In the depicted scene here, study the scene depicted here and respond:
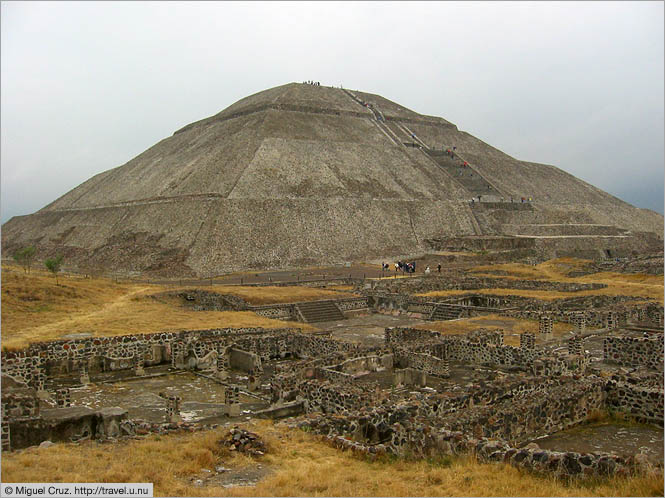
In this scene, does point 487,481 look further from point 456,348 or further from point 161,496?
point 456,348

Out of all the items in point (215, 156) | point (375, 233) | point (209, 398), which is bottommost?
point (209, 398)

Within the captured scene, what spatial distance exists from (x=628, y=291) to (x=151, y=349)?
2615cm

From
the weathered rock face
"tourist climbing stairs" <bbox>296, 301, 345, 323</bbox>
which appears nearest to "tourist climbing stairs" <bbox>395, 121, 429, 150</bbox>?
the weathered rock face

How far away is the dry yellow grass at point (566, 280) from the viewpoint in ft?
107

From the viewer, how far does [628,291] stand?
3309cm

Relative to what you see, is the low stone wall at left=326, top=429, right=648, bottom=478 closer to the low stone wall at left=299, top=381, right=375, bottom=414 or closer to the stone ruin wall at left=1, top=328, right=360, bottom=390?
the low stone wall at left=299, top=381, right=375, bottom=414

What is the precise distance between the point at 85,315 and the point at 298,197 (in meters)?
41.8

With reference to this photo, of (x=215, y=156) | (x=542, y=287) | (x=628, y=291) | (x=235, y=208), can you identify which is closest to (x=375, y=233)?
(x=235, y=208)

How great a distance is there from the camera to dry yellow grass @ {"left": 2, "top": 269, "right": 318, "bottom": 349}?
23.4 meters

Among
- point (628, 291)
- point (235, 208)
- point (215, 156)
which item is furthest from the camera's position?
point (215, 156)

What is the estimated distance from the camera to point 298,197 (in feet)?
221

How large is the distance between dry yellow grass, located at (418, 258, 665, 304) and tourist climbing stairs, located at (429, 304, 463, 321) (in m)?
3.03

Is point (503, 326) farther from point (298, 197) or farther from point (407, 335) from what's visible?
point (298, 197)

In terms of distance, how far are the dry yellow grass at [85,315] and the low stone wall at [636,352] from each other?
12576mm
